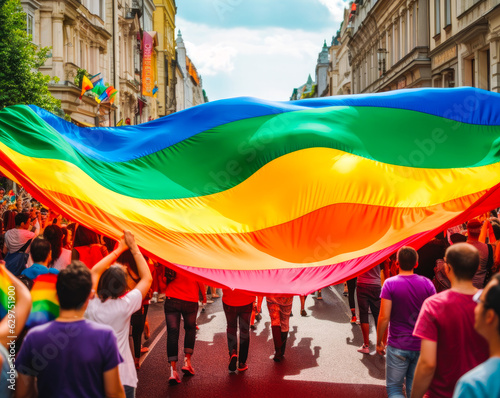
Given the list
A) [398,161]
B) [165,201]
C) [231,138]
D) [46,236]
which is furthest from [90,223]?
[398,161]

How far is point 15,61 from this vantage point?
18.7 meters

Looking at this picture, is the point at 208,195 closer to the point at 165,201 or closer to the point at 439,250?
the point at 165,201

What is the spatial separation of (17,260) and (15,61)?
44.9ft

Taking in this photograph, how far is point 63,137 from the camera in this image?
655 cm

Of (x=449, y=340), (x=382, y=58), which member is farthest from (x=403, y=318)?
(x=382, y=58)

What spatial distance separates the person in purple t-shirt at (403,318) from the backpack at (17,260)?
4060 mm

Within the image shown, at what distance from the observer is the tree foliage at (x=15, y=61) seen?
17984mm

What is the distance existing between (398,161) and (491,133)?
117 centimetres

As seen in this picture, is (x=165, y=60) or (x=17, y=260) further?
(x=165, y=60)

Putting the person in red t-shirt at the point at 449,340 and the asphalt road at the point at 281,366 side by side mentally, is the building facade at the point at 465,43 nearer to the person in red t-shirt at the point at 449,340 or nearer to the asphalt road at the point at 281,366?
the asphalt road at the point at 281,366

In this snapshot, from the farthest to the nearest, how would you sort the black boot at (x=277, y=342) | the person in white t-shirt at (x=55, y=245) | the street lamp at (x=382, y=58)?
1. the street lamp at (x=382, y=58)
2. the black boot at (x=277, y=342)
3. the person in white t-shirt at (x=55, y=245)

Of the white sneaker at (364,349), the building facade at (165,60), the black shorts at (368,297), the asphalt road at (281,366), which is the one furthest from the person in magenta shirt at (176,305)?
the building facade at (165,60)

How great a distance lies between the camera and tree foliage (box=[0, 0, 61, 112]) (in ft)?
59.0

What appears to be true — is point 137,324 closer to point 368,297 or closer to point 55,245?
point 55,245
